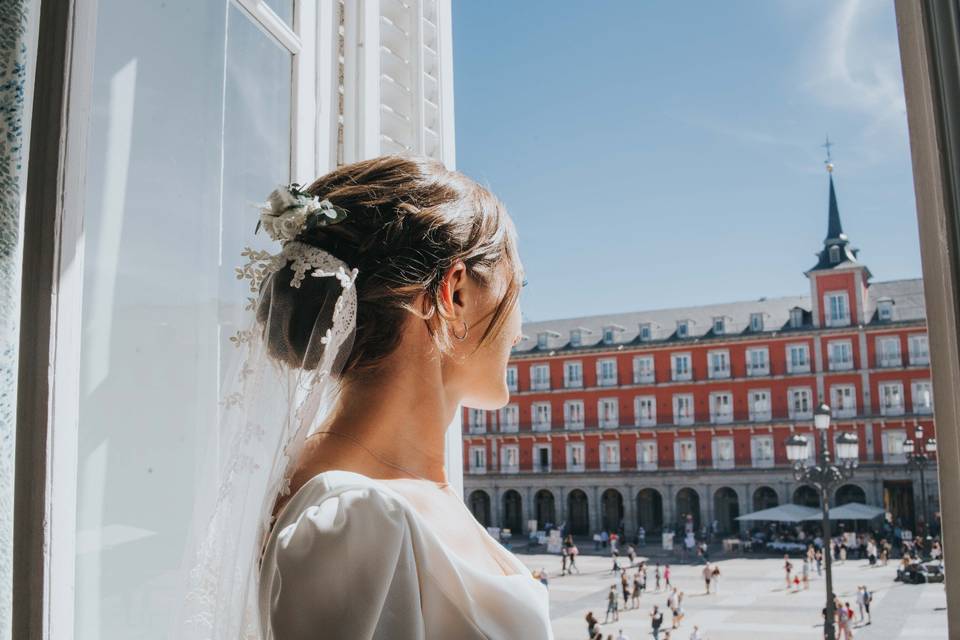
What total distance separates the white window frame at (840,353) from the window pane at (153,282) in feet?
49.7

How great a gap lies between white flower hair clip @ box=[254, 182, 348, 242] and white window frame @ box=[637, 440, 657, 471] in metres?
17.2

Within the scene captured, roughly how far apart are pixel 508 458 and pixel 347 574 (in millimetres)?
17847

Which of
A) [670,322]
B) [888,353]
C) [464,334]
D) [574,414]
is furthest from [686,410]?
[464,334]

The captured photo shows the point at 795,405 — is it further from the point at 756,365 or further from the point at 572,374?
the point at 572,374

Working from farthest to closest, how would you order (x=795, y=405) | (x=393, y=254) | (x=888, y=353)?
1. (x=795, y=405)
2. (x=888, y=353)
3. (x=393, y=254)

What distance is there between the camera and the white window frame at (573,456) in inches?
700

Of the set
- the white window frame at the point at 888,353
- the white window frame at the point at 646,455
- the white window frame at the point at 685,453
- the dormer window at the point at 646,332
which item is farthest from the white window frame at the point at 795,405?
the dormer window at the point at 646,332

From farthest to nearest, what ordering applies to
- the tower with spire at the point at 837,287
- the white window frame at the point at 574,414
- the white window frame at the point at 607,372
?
1. the white window frame at the point at 574,414
2. the white window frame at the point at 607,372
3. the tower with spire at the point at 837,287

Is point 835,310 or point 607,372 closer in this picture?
point 835,310

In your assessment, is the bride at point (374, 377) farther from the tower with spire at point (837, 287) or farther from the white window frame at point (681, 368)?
the white window frame at point (681, 368)

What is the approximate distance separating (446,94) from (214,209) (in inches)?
18.6

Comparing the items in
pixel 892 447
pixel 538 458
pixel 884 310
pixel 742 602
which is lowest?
pixel 742 602

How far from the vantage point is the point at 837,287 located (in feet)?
47.6

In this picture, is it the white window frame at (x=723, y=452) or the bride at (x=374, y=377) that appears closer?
the bride at (x=374, y=377)
